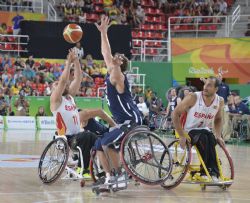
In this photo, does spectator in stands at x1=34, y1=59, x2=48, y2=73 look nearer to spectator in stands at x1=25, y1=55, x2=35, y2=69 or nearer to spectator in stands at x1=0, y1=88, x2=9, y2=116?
spectator in stands at x1=25, y1=55, x2=35, y2=69

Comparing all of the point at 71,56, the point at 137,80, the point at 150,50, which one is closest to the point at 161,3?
the point at 150,50

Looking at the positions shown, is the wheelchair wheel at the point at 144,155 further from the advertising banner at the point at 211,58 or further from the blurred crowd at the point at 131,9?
the blurred crowd at the point at 131,9

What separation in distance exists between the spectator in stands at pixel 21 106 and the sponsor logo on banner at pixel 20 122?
25cm

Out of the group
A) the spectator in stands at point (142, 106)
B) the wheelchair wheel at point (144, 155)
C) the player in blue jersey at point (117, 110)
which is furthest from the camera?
the spectator in stands at point (142, 106)

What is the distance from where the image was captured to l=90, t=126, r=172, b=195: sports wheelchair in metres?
9.02

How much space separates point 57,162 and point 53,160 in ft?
0.23

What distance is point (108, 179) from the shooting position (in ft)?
30.3

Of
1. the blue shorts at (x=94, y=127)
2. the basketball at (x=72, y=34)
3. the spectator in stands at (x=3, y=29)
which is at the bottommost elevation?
the blue shorts at (x=94, y=127)

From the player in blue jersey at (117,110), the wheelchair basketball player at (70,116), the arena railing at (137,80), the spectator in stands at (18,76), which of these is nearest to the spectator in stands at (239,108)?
the arena railing at (137,80)

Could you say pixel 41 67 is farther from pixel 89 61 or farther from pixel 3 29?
pixel 3 29

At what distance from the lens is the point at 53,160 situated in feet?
34.0

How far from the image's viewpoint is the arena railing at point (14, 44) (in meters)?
28.9

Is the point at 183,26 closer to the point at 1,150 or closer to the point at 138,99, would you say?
the point at 138,99

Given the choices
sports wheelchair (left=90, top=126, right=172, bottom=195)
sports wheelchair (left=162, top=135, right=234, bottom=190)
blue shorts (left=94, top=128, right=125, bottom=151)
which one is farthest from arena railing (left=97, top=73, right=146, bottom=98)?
blue shorts (left=94, top=128, right=125, bottom=151)
